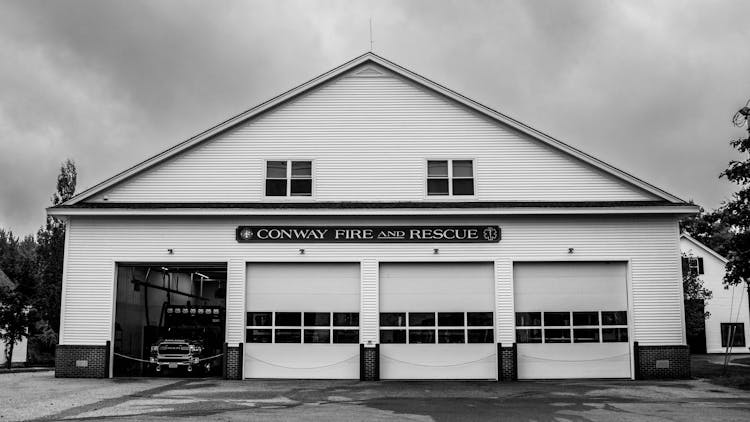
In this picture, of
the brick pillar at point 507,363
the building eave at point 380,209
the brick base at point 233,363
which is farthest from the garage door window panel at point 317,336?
the brick pillar at point 507,363

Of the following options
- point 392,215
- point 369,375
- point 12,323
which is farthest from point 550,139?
point 12,323

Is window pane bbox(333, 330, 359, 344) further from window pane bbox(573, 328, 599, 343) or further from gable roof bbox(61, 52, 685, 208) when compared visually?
gable roof bbox(61, 52, 685, 208)

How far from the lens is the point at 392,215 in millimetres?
25359

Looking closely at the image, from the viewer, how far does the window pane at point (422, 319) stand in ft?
83.4

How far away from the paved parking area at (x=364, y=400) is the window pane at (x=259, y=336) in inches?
66.2

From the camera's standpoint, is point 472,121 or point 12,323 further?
point 12,323

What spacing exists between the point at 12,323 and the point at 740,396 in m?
34.0

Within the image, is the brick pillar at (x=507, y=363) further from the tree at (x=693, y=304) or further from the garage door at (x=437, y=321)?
the tree at (x=693, y=304)

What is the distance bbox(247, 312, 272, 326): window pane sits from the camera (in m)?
25.6

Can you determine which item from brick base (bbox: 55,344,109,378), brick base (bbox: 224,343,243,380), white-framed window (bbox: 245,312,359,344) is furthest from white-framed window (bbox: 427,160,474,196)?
brick base (bbox: 55,344,109,378)

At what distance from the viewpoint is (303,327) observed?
25.5 metres

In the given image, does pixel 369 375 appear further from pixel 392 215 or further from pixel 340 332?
pixel 392 215

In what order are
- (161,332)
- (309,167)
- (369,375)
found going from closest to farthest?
(369,375), (309,167), (161,332)

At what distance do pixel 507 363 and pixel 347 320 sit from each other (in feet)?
17.6
